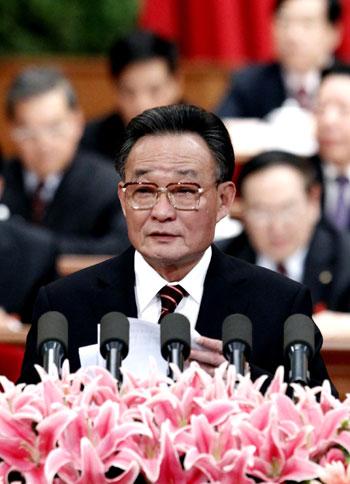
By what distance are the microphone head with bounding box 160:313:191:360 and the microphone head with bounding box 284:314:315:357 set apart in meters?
0.12

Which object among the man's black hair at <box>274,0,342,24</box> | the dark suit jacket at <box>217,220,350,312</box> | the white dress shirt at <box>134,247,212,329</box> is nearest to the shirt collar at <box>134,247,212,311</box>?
the white dress shirt at <box>134,247,212,329</box>

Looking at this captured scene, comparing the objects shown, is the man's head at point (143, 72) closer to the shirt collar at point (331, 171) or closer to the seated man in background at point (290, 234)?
the shirt collar at point (331, 171)

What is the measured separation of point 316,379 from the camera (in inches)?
76.7

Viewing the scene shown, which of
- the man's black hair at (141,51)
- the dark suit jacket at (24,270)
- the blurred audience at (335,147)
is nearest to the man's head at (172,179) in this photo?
the dark suit jacket at (24,270)

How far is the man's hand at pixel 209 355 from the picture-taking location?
1842 millimetres

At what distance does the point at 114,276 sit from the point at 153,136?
0.23 metres

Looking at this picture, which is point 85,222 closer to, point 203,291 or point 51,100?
point 51,100

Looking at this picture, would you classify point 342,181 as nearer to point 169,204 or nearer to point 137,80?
point 137,80

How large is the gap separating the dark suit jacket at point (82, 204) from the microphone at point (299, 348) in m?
2.53

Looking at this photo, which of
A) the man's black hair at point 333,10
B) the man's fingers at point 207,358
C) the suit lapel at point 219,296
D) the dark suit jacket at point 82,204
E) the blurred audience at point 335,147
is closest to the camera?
the man's fingers at point 207,358

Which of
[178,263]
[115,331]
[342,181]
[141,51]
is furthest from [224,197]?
[141,51]

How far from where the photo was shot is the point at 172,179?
6.48ft

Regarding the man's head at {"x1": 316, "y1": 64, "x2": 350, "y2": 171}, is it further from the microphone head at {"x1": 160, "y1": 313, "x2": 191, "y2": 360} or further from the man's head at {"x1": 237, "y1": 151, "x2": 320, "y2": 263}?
the microphone head at {"x1": 160, "y1": 313, "x2": 191, "y2": 360}

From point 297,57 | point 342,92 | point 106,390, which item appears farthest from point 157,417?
point 297,57
